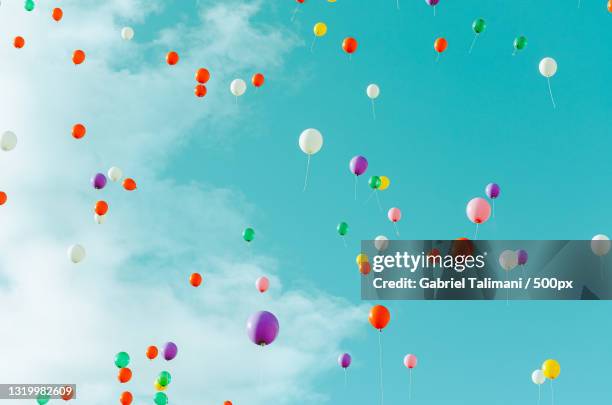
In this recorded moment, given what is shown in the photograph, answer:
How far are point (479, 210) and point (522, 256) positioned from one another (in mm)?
2021

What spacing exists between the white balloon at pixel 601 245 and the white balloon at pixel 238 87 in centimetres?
712

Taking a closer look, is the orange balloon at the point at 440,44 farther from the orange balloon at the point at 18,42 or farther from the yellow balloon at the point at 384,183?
the orange balloon at the point at 18,42

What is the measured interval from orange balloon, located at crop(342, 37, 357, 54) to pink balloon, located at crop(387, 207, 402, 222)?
3131 millimetres

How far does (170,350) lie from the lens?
49.3 feet

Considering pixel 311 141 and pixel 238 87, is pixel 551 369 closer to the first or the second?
pixel 311 141

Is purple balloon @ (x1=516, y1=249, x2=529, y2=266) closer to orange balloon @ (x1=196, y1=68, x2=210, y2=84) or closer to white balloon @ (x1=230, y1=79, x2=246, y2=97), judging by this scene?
white balloon @ (x1=230, y1=79, x2=246, y2=97)

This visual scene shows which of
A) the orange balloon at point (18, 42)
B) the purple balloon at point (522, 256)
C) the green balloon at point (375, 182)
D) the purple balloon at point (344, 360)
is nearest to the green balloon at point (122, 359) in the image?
the purple balloon at point (344, 360)

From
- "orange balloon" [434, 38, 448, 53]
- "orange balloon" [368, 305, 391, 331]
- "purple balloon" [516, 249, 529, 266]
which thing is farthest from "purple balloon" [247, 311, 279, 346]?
"orange balloon" [434, 38, 448, 53]

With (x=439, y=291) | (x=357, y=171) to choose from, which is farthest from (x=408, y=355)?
(x=357, y=171)

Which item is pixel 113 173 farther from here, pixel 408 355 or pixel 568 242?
pixel 568 242

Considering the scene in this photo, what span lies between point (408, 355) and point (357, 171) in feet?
12.3

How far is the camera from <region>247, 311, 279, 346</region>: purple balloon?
1126cm

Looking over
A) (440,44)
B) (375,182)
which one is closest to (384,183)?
(375,182)

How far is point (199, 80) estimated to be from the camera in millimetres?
15320
